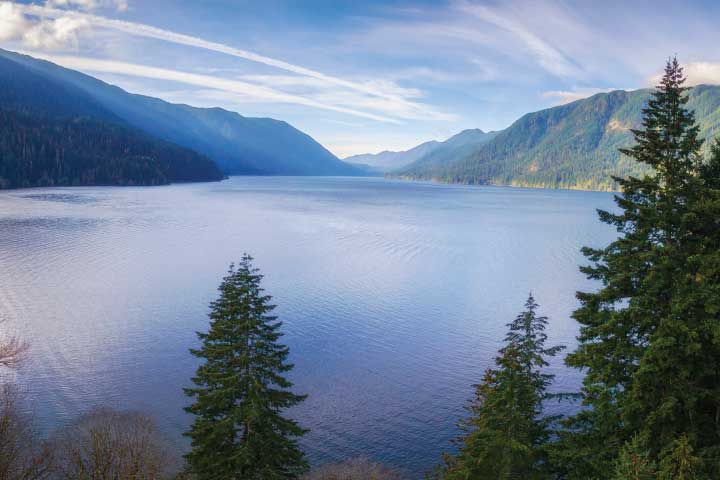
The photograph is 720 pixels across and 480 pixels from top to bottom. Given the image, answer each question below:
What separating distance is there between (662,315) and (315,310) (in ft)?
132

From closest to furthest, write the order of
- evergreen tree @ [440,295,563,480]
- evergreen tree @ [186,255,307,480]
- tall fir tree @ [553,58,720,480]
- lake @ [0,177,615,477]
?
tall fir tree @ [553,58,720,480] → evergreen tree @ [440,295,563,480] → evergreen tree @ [186,255,307,480] → lake @ [0,177,615,477]

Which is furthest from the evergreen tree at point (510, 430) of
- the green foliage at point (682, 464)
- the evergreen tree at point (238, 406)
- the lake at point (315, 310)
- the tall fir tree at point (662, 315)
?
the lake at point (315, 310)

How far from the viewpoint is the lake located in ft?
102

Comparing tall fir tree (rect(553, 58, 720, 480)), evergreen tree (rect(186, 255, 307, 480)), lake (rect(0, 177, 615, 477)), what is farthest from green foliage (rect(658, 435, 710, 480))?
lake (rect(0, 177, 615, 477))

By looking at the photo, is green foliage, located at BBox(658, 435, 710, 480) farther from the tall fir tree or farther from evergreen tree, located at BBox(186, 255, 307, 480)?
evergreen tree, located at BBox(186, 255, 307, 480)

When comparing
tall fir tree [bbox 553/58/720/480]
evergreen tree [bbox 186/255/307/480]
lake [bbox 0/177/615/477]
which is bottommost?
lake [bbox 0/177/615/477]

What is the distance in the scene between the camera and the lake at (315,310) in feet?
102

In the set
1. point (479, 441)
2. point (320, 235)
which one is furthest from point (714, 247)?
point (320, 235)

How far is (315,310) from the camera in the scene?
51906 millimetres

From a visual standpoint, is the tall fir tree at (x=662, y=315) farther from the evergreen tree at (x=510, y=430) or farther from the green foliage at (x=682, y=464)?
the evergreen tree at (x=510, y=430)

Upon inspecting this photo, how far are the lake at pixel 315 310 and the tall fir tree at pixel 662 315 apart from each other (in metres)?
13.7

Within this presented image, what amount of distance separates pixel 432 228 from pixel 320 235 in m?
33.9

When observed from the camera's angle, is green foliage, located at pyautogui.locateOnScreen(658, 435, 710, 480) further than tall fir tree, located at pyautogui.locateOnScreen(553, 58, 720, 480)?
No

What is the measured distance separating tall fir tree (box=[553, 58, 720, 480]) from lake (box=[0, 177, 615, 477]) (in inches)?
540
